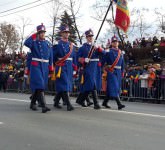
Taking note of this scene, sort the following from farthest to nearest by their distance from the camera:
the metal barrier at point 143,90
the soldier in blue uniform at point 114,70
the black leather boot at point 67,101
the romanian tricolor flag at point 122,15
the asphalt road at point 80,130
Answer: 1. the metal barrier at point 143,90
2. the romanian tricolor flag at point 122,15
3. the soldier in blue uniform at point 114,70
4. the black leather boot at point 67,101
5. the asphalt road at point 80,130

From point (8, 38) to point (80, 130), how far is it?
64.4 metres

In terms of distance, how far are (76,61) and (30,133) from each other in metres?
3.74

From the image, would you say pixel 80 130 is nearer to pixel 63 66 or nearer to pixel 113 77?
pixel 63 66

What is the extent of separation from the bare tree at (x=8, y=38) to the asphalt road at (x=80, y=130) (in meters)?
61.1

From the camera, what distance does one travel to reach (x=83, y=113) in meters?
9.49

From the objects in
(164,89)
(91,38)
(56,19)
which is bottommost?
(164,89)

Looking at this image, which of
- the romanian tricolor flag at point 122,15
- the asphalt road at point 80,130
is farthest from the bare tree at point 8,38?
the asphalt road at point 80,130

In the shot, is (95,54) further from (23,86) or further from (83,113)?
(23,86)

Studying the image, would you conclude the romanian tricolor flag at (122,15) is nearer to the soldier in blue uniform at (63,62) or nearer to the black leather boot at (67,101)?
the soldier in blue uniform at (63,62)

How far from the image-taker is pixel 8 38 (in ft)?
230

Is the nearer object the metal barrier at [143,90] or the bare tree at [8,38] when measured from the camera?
the metal barrier at [143,90]

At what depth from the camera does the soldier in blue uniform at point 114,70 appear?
34.9 ft

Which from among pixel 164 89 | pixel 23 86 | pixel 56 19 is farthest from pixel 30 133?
pixel 56 19

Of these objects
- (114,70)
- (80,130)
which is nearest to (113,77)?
(114,70)
